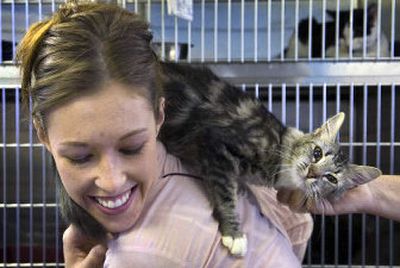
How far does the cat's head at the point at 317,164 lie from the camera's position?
3.47 feet

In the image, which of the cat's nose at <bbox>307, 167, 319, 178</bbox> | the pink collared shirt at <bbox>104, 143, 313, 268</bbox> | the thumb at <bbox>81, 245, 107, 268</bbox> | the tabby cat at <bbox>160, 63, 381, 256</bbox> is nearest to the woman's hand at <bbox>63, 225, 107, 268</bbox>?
the thumb at <bbox>81, 245, 107, 268</bbox>

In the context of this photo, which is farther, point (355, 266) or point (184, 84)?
point (355, 266)

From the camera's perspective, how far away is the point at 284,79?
4.11 feet

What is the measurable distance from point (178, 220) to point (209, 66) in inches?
23.1

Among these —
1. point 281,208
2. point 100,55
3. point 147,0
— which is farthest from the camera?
point 147,0

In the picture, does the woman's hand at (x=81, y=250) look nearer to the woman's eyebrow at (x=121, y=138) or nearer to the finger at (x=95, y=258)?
the finger at (x=95, y=258)

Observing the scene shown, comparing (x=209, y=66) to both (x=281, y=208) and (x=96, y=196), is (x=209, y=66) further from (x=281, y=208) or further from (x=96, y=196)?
(x=96, y=196)

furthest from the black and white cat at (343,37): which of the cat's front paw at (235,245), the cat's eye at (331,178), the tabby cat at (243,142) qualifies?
the cat's front paw at (235,245)

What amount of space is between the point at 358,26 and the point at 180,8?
37 centimetres

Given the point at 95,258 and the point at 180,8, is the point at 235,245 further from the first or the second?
the point at 180,8

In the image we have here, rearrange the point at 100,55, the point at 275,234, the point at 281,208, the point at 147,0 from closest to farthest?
the point at 100,55 < the point at 275,234 < the point at 281,208 < the point at 147,0

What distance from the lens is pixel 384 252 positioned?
130 centimetres

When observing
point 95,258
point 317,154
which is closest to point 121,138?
point 95,258

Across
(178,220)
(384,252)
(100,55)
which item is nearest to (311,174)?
(384,252)
